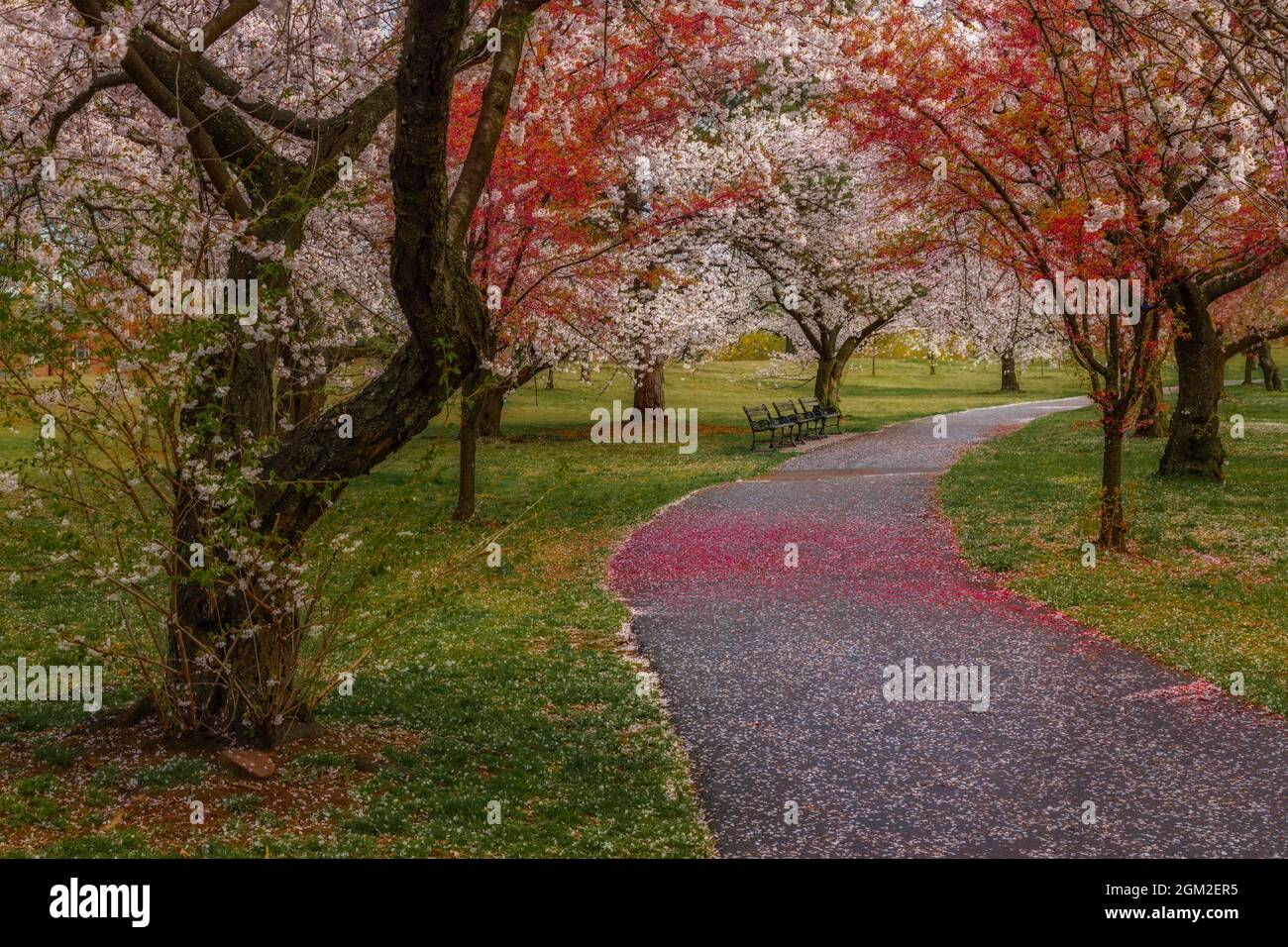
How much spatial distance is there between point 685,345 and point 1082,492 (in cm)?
1656

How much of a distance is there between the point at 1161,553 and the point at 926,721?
24.8ft

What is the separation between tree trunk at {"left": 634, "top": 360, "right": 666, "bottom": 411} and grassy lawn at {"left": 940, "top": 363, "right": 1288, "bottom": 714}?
11.1m

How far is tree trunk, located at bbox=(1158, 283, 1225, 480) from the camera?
1994 centimetres

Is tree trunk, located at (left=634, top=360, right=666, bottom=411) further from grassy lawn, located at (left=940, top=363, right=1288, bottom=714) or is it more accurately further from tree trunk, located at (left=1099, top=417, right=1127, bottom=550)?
tree trunk, located at (left=1099, top=417, right=1127, bottom=550)

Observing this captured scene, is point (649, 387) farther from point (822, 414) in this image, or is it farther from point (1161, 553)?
point (1161, 553)

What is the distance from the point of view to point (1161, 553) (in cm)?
1467

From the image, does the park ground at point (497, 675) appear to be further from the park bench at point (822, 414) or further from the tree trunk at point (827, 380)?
the tree trunk at point (827, 380)

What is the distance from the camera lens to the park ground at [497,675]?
247 inches

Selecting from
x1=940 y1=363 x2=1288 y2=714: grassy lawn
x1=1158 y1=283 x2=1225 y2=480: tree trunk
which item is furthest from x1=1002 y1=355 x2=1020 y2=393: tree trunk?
x1=1158 y1=283 x2=1225 y2=480: tree trunk

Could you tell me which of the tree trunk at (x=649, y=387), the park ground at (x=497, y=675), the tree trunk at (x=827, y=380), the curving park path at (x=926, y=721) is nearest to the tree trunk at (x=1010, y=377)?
the tree trunk at (x=827, y=380)

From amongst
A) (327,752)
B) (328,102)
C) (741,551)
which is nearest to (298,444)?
(327,752)

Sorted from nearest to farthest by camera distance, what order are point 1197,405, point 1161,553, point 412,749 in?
1. point 412,749
2. point 1161,553
3. point 1197,405

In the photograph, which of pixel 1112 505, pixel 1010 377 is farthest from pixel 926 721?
pixel 1010 377

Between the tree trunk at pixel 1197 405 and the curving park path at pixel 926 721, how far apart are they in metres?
7.51
